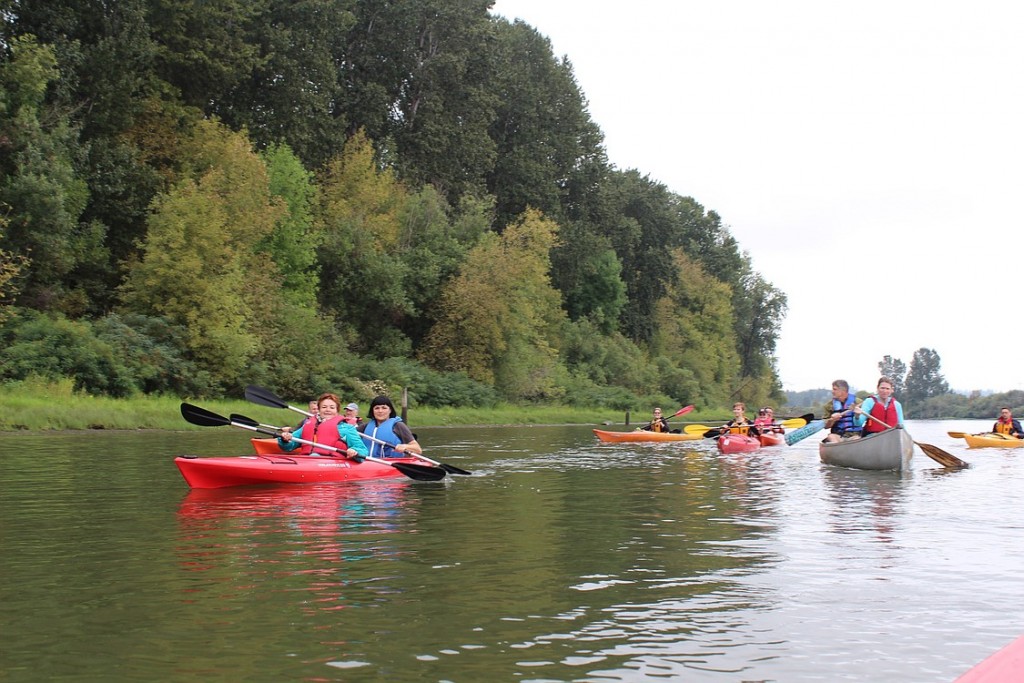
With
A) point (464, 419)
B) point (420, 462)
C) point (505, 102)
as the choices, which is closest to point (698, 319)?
point (505, 102)

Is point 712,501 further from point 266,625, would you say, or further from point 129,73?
point 129,73

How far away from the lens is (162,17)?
39.6 metres

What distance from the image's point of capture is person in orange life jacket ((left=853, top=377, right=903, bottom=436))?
19812 mm

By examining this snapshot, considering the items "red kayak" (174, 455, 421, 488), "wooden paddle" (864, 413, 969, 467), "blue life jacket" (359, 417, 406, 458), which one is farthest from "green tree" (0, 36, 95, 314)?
"wooden paddle" (864, 413, 969, 467)

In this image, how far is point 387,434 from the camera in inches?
656

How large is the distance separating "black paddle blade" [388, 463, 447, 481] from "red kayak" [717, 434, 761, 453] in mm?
10860

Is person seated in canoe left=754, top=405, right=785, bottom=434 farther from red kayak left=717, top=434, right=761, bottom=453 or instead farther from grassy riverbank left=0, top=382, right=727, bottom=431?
grassy riverbank left=0, top=382, right=727, bottom=431

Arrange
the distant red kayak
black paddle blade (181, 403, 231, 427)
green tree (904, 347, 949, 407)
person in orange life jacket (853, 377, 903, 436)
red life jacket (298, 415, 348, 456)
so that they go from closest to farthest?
the distant red kayak < black paddle blade (181, 403, 231, 427) < red life jacket (298, 415, 348, 456) < person in orange life jacket (853, 377, 903, 436) < green tree (904, 347, 949, 407)

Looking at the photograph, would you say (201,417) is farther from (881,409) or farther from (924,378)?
(924,378)

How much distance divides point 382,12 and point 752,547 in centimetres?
4616

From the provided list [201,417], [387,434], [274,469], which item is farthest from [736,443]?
[201,417]

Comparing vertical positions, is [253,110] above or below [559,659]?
above

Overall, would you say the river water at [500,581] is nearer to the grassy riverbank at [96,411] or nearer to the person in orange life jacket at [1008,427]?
the grassy riverbank at [96,411]

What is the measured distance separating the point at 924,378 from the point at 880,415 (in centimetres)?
15261
